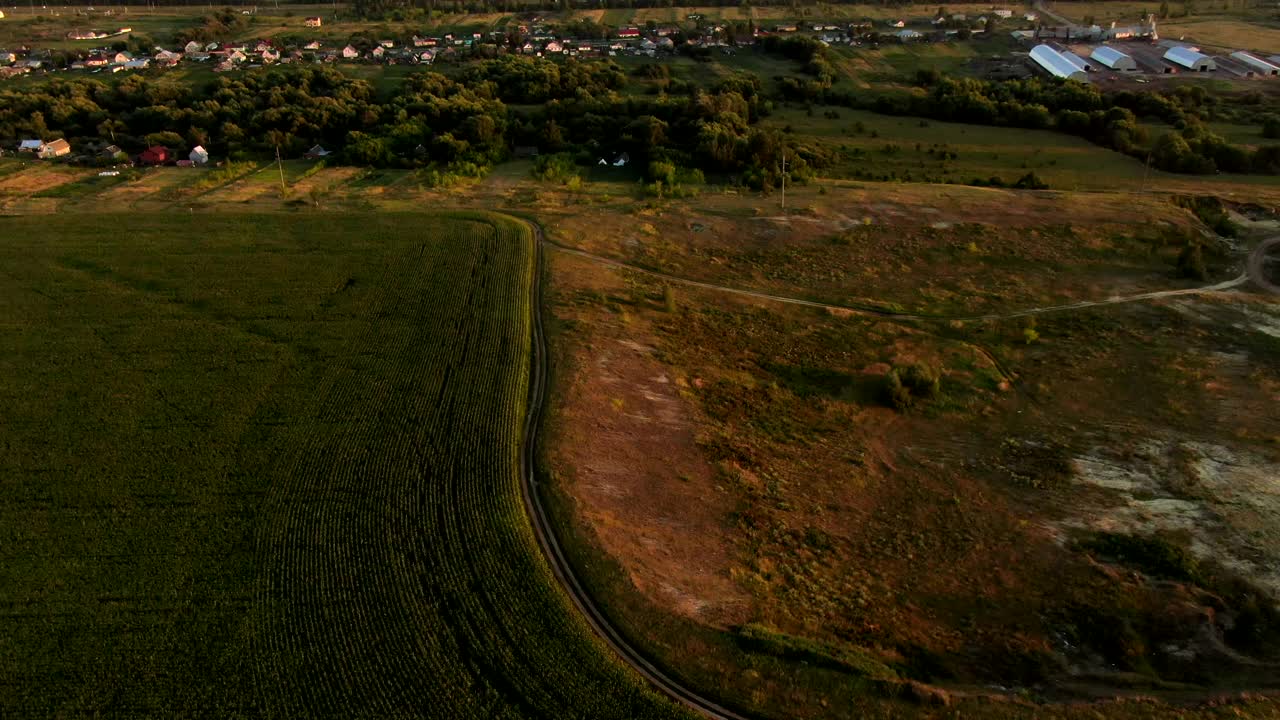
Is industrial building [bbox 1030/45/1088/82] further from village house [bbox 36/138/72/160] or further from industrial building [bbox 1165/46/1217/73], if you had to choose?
village house [bbox 36/138/72/160]

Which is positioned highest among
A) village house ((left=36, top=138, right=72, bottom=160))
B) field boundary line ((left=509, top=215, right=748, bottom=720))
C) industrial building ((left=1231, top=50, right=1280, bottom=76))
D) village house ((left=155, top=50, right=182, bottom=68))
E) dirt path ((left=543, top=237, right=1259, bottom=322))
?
village house ((left=155, top=50, right=182, bottom=68))

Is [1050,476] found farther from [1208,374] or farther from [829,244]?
[829,244]

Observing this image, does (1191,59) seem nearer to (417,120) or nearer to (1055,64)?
(1055,64)

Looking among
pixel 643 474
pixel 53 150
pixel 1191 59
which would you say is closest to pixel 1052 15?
pixel 1191 59

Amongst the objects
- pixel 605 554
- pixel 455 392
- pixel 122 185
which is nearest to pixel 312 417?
pixel 455 392

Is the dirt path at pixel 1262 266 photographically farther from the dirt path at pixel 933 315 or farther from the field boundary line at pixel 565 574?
the field boundary line at pixel 565 574

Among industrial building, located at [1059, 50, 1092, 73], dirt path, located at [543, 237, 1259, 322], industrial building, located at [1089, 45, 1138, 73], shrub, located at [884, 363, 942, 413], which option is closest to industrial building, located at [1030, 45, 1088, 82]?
industrial building, located at [1059, 50, 1092, 73]
